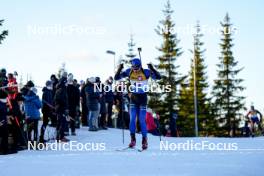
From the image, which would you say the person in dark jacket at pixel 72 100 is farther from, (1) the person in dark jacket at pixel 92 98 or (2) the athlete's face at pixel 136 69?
(2) the athlete's face at pixel 136 69

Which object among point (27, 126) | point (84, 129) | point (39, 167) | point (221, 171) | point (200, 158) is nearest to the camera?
point (221, 171)

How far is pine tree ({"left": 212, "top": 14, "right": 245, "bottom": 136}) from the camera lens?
1979 inches

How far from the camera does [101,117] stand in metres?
22.7

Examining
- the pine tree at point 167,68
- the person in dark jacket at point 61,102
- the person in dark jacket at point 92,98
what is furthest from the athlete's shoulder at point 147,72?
the pine tree at point 167,68

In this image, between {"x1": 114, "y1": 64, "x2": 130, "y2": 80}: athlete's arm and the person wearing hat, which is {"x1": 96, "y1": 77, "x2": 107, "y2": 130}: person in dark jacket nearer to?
{"x1": 114, "y1": 64, "x2": 130, "y2": 80}: athlete's arm

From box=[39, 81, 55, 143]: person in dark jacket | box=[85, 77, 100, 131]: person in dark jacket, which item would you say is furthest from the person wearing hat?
box=[85, 77, 100, 131]: person in dark jacket

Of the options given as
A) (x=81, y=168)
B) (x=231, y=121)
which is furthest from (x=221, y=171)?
(x=231, y=121)

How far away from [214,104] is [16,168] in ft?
139

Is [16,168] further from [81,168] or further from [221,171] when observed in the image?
[221,171]

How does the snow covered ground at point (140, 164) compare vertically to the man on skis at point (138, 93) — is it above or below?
below

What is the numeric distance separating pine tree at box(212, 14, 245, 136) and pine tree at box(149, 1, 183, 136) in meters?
4.85

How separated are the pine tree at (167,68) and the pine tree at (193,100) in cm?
174

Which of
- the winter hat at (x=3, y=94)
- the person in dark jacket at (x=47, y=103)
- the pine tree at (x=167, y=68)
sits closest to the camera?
the winter hat at (x=3, y=94)

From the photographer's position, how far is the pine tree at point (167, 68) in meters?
47.7
